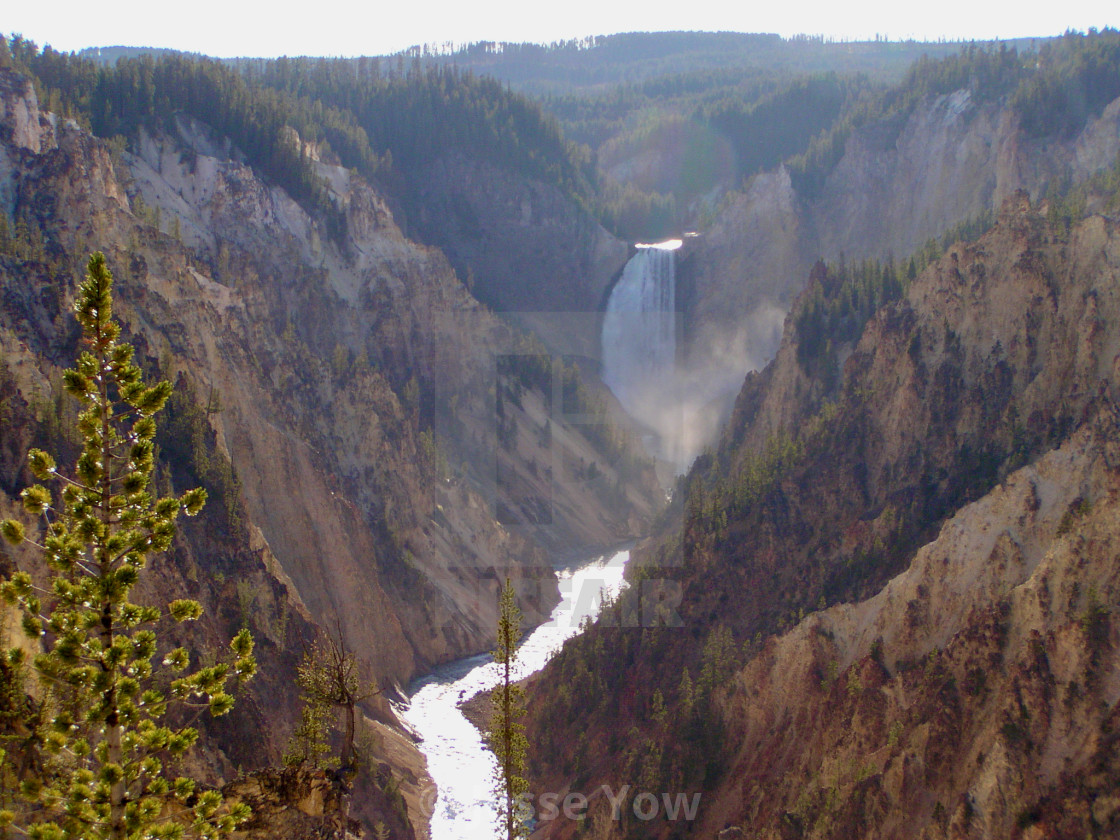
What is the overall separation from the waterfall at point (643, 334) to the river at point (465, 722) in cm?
3963

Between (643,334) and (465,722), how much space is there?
6703 centimetres

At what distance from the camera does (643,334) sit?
11238 cm

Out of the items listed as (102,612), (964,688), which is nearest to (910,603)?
(964,688)

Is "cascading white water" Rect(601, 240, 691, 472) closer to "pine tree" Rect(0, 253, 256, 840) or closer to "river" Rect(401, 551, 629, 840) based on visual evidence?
"river" Rect(401, 551, 629, 840)

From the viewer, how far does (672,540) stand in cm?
6009

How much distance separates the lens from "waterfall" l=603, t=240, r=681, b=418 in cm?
11044

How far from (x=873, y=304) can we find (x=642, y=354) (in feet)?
164

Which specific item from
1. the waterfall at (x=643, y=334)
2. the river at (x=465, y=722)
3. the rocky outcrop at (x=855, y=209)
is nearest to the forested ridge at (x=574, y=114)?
the rocky outcrop at (x=855, y=209)

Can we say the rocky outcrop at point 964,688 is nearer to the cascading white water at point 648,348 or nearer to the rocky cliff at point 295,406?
the rocky cliff at point 295,406

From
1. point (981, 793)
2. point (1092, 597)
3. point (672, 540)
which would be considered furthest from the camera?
point (672, 540)

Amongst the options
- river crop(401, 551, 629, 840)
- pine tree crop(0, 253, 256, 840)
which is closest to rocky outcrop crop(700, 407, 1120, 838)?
river crop(401, 551, 629, 840)

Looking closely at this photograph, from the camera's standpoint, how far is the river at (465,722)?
40.6 meters

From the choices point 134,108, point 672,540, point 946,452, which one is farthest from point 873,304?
point 134,108

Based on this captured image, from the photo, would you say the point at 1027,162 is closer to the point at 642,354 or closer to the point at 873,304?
the point at 873,304
